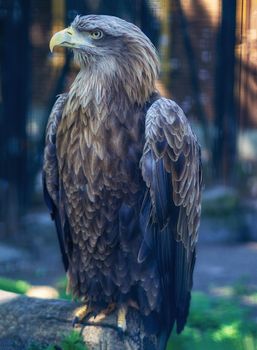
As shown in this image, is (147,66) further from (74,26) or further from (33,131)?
(33,131)

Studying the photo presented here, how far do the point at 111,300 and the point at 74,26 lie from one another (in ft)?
4.02

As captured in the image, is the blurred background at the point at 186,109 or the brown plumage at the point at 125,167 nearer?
the brown plumage at the point at 125,167

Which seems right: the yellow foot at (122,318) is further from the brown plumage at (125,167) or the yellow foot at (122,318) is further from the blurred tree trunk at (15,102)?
the blurred tree trunk at (15,102)

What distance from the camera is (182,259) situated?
11.9 ft

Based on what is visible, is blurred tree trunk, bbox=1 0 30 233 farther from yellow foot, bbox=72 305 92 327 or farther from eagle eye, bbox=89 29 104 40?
eagle eye, bbox=89 29 104 40

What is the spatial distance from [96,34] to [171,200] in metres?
0.77

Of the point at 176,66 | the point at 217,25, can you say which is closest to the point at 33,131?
the point at 176,66

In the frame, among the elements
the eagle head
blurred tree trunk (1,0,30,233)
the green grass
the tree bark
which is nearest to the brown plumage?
the eagle head

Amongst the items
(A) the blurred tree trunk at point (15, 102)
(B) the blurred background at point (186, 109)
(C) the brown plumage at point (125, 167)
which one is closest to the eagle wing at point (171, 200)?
(C) the brown plumage at point (125, 167)

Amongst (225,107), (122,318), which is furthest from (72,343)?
(225,107)

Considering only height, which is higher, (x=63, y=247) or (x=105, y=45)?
(x=105, y=45)

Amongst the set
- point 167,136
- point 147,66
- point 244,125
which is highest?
point 147,66

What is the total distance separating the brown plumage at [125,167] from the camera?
342 cm

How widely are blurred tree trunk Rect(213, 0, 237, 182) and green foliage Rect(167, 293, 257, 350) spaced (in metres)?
2.32
